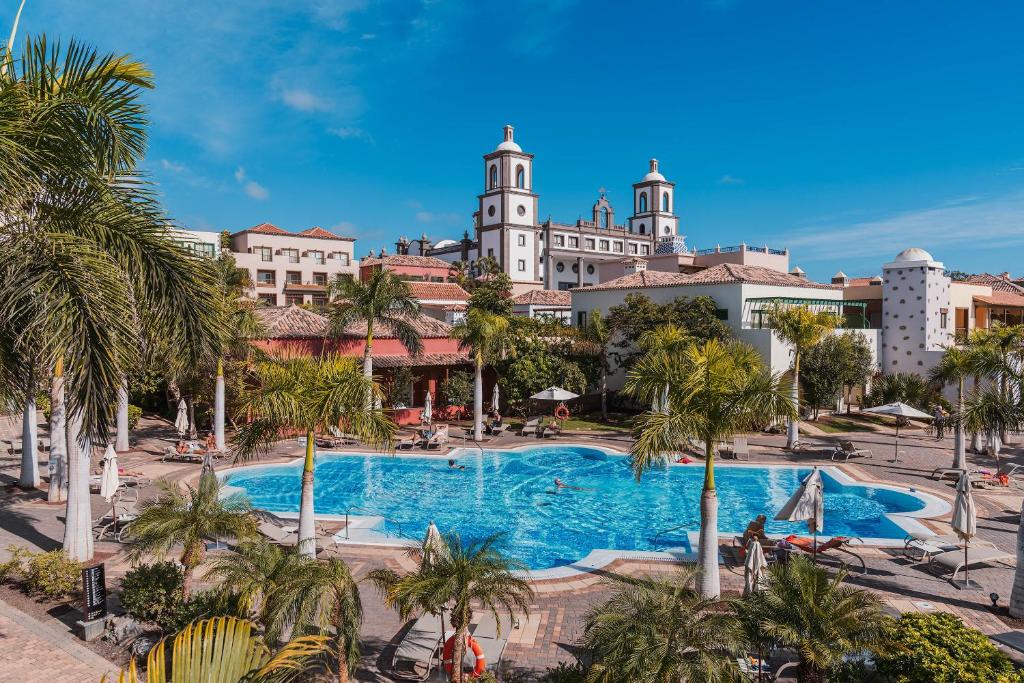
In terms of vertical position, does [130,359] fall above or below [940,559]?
above

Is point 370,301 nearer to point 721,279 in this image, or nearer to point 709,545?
point 709,545

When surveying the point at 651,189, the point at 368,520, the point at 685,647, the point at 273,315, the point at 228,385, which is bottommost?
the point at 368,520

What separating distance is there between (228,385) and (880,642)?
23328 mm

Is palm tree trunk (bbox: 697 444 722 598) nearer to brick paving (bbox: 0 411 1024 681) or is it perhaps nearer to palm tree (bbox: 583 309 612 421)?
brick paving (bbox: 0 411 1024 681)

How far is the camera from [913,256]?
118 feet

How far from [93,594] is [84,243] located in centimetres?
582

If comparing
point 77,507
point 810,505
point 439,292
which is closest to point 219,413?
point 77,507

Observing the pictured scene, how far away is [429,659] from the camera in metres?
8.66

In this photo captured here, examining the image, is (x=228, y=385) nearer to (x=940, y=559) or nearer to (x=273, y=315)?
(x=273, y=315)

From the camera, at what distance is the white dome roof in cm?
3584

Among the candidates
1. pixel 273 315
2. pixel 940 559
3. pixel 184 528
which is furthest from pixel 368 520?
pixel 273 315

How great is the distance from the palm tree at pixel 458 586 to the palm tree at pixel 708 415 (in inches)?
136

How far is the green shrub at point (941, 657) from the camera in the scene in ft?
23.1

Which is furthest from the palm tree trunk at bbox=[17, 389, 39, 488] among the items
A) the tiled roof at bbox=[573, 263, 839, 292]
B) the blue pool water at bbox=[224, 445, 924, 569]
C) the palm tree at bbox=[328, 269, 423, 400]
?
the tiled roof at bbox=[573, 263, 839, 292]
